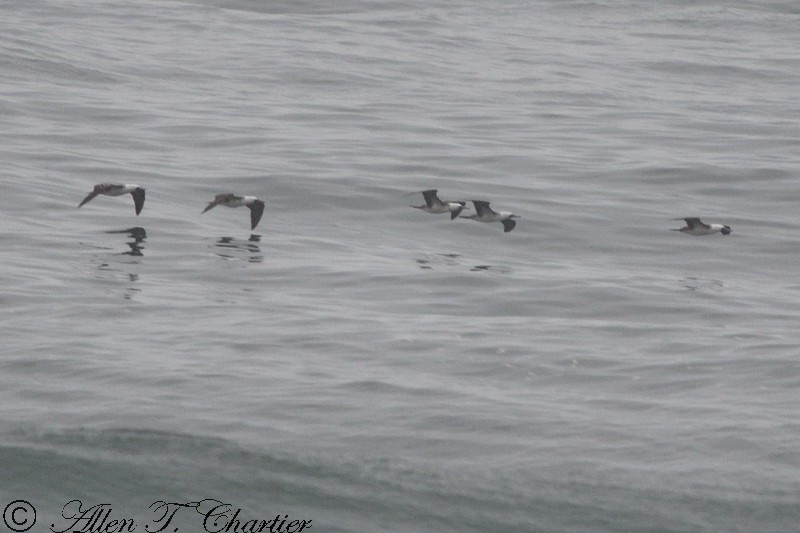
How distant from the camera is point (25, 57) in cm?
4959

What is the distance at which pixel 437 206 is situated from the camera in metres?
28.5

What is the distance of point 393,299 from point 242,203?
6197 millimetres

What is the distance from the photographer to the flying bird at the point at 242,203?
28.6 metres

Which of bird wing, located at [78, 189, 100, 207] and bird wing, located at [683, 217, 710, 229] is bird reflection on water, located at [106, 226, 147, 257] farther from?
bird wing, located at [683, 217, 710, 229]

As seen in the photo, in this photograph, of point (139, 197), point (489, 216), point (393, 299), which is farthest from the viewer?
point (139, 197)

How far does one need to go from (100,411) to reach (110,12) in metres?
50.2

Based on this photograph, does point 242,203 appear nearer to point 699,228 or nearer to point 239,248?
point 239,248

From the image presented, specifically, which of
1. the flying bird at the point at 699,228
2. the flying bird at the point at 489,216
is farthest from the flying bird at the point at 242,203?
the flying bird at the point at 699,228

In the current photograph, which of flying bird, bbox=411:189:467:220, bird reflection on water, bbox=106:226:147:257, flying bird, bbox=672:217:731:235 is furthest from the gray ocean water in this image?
flying bird, bbox=411:189:467:220

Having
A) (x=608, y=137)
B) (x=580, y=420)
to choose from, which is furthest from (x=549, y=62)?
(x=580, y=420)

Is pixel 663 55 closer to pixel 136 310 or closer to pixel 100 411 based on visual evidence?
pixel 136 310

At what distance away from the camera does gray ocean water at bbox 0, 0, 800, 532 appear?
51.0 feet

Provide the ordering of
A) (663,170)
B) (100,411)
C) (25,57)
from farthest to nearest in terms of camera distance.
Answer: (25,57)
(663,170)
(100,411)

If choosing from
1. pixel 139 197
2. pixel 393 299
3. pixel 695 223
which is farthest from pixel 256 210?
pixel 695 223
